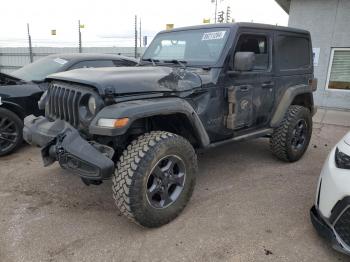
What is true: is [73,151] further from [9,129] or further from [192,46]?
[9,129]

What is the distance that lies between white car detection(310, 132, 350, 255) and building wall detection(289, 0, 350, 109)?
7.33 m

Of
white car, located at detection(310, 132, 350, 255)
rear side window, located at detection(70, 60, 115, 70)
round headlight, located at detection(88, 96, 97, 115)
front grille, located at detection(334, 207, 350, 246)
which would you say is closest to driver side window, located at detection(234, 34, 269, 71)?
white car, located at detection(310, 132, 350, 255)

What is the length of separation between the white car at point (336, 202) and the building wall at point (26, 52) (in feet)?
36.7

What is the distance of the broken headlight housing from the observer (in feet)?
7.79

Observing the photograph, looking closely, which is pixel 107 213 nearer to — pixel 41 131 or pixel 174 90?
pixel 41 131

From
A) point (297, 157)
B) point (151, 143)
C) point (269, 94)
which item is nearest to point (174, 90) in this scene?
point (151, 143)

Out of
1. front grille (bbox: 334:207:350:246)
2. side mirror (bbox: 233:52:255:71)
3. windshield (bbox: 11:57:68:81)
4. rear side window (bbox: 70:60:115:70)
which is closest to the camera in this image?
front grille (bbox: 334:207:350:246)

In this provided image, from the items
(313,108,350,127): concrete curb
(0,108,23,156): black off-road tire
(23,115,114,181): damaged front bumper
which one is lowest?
(313,108,350,127): concrete curb

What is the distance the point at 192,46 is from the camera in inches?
152

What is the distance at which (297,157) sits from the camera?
15.3 feet

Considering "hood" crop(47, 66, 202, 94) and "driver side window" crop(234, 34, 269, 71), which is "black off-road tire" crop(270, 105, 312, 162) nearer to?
"driver side window" crop(234, 34, 269, 71)

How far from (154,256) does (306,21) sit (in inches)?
344

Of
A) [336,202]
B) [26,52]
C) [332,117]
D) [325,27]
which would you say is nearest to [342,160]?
[336,202]

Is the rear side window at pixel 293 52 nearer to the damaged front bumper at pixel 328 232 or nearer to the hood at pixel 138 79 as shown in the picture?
the hood at pixel 138 79
